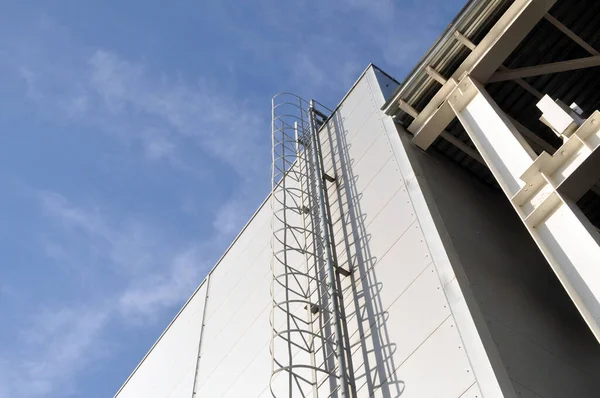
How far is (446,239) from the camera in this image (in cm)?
860

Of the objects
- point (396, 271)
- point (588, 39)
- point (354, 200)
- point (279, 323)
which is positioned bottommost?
point (396, 271)

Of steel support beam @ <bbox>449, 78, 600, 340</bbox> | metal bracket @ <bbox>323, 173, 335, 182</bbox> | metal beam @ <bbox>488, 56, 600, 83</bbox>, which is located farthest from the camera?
metal bracket @ <bbox>323, 173, 335, 182</bbox>

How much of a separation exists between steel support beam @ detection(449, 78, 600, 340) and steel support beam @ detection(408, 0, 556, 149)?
154 cm

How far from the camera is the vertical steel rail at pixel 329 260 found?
27.5 feet

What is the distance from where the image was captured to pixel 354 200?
11.1m

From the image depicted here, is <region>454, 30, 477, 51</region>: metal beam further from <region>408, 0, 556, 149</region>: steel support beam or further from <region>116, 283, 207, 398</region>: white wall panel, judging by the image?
<region>116, 283, 207, 398</region>: white wall panel

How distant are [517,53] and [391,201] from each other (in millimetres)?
3721

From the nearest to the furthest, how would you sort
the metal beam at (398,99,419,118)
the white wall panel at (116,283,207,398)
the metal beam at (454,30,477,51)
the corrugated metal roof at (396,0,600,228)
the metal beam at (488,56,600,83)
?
1. the metal beam at (488,56,600,83)
2. the metal beam at (454,30,477,51)
3. the corrugated metal roof at (396,0,600,228)
4. the metal beam at (398,99,419,118)
5. the white wall panel at (116,283,207,398)

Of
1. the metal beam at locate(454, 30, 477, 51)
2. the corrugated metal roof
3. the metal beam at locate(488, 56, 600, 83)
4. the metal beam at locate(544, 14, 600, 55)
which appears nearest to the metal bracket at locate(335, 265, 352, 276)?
the corrugated metal roof

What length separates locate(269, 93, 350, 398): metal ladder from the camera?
8.98 m

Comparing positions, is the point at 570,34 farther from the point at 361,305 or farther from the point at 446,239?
the point at 361,305

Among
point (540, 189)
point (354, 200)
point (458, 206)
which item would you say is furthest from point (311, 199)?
point (540, 189)

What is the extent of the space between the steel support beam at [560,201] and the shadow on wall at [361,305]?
2.54 m

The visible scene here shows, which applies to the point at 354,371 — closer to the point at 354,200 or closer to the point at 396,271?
the point at 396,271
